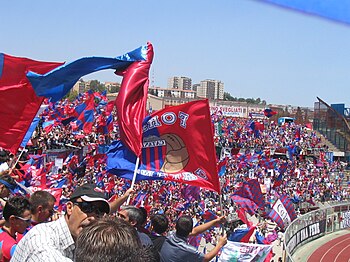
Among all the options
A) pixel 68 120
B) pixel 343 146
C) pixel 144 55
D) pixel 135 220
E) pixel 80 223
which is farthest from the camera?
pixel 343 146

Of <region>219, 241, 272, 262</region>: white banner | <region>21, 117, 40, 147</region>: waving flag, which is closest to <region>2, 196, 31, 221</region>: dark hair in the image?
<region>21, 117, 40, 147</region>: waving flag

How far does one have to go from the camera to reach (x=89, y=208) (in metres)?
2.89

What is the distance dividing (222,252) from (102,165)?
12225mm

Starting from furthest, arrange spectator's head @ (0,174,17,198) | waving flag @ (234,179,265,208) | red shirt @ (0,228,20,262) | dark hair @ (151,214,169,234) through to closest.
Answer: waving flag @ (234,179,265,208) < spectator's head @ (0,174,17,198) < dark hair @ (151,214,169,234) < red shirt @ (0,228,20,262)

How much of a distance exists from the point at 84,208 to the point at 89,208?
29mm

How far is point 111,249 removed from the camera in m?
1.85

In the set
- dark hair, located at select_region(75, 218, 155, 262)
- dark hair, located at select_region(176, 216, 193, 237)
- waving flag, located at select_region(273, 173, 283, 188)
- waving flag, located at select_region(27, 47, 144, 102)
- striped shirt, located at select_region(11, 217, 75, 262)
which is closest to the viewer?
dark hair, located at select_region(75, 218, 155, 262)

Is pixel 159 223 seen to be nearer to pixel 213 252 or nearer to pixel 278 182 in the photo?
pixel 213 252

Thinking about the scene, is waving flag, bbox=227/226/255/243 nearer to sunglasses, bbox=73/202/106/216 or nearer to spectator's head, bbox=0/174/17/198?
spectator's head, bbox=0/174/17/198

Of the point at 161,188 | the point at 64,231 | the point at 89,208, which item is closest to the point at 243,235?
the point at 89,208

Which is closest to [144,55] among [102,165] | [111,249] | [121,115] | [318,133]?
[121,115]

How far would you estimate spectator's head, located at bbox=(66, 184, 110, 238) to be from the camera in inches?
112

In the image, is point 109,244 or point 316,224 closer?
point 109,244

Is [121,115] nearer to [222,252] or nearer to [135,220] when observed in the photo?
[135,220]
